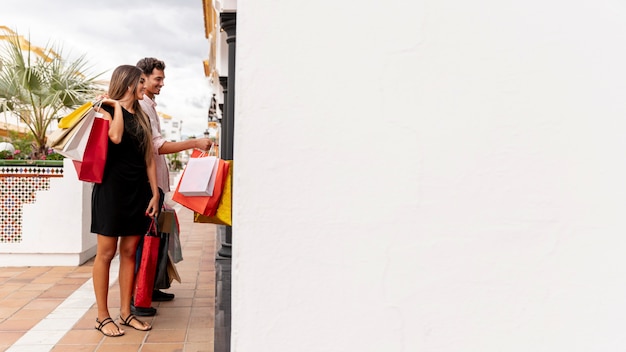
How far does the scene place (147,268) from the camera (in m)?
3.76

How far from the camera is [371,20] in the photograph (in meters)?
1.81

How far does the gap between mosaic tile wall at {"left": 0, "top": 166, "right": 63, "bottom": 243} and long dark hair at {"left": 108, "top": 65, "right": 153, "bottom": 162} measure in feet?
9.19

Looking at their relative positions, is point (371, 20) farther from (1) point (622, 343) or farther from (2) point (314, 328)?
(1) point (622, 343)

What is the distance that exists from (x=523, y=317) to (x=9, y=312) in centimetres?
367

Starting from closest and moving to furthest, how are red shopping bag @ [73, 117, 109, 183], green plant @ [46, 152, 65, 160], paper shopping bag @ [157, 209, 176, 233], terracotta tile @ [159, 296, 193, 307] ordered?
red shopping bag @ [73, 117, 109, 183], paper shopping bag @ [157, 209, 176, 233], terracotta tile @ [159, 296, 193, 307], green plant @ [46, 152, 65, 160]

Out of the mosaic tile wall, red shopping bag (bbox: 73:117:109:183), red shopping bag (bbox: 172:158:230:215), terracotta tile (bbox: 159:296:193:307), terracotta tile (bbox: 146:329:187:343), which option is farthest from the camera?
the mosaic tile wall

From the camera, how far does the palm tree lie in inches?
270

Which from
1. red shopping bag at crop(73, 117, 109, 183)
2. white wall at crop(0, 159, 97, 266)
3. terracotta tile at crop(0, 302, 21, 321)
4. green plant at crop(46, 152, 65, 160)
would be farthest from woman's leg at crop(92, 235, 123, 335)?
green plant at crop(46, 152, 65, 160)

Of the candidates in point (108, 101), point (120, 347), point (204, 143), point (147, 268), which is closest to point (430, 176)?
point (204, 143)

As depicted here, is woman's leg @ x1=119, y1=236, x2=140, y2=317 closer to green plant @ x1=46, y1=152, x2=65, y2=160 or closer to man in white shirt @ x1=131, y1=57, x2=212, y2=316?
man in white shirt @ x1=131, y1=57, x2=212, y2=316

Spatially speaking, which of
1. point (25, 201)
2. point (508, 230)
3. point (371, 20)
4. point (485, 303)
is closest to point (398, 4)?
point (371, 20)

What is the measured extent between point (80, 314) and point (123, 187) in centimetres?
122

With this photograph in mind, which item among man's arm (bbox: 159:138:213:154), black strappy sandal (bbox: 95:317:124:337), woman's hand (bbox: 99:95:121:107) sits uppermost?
woman's hand (bbox: 99:95:121:107)

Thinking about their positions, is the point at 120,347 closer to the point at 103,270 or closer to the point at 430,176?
the point at 103,270
